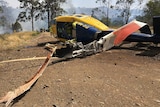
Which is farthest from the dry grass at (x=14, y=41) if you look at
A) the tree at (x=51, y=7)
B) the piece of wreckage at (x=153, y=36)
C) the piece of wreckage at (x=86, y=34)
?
the tree at (x=51, y=7)

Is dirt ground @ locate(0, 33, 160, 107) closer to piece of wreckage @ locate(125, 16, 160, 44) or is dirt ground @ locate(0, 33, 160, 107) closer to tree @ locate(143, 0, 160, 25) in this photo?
piece of wreckage @ locate(125, 16, 160, 44)

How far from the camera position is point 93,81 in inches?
301

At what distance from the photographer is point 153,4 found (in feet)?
154

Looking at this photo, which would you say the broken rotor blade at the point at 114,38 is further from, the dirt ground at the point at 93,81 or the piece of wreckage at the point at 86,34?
the dirt ground at the point at 93,81

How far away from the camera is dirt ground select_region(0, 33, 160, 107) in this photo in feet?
21.0

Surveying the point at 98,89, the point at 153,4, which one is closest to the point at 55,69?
the point at 98,89

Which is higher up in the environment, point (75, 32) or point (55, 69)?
point (75, 32)

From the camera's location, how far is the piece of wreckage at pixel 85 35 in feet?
35.1

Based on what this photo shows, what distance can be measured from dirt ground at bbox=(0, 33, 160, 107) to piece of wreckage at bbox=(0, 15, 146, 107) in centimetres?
37

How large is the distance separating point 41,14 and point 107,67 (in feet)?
143

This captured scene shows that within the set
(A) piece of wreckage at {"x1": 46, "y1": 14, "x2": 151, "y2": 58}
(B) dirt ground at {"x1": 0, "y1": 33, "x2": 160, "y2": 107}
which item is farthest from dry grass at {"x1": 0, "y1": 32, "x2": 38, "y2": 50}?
(B) dirt ground at {"x1": 0, "y1": 33, "x2": 160, "y2": 107}

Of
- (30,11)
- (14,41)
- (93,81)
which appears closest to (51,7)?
(30,11)

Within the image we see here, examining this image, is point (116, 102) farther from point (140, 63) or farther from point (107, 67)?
point (140, 63)

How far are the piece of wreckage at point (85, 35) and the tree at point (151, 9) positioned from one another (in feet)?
110
